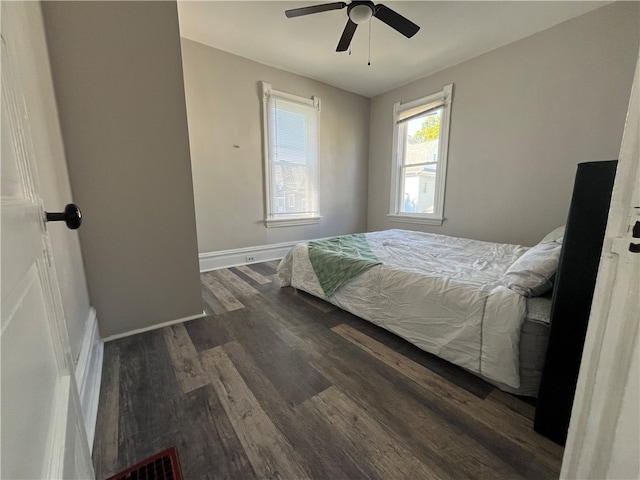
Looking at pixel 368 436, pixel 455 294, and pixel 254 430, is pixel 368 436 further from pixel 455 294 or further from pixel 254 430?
pixel 455 294

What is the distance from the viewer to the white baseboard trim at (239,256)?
3412 mm

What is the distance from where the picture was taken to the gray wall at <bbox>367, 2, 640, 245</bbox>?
2375mm

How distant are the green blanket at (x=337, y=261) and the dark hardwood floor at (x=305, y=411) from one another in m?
0.46

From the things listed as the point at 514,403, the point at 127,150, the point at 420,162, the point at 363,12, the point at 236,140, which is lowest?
the point at 514,403

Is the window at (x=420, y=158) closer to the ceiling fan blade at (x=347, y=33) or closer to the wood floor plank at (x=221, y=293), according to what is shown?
the ceiling fan blade at (x=347, y=33)

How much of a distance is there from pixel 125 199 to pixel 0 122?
1615 mm

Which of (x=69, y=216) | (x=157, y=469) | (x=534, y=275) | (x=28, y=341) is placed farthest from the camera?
(x=534, y=275)

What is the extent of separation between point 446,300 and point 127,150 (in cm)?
232

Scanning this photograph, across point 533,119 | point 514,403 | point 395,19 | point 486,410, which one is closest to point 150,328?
point 486,410

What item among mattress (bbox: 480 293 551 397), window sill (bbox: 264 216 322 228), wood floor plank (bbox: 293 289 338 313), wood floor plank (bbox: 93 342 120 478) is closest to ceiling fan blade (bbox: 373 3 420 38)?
mattress (bbox: 480 293 551 397)

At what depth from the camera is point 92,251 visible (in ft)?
5.69

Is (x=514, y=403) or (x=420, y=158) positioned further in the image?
(x=420, y=158)

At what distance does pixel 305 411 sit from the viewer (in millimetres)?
1263

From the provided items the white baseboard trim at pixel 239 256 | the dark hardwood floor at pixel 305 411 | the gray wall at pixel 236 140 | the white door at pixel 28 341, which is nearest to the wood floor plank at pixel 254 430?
the dark hardwood floor at pixel 305 411
